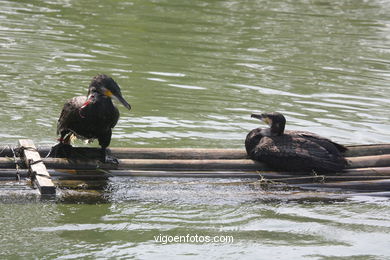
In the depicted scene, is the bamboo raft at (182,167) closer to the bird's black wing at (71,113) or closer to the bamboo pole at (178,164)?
the bamboo pole at (178,164)

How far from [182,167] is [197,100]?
12.5 ft

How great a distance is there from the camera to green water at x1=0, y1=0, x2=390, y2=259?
20.9ft

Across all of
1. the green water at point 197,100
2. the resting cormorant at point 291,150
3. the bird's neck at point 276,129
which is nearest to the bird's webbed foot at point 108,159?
the green water at point 197,100

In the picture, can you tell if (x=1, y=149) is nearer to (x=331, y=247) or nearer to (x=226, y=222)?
(x=226, y=222)

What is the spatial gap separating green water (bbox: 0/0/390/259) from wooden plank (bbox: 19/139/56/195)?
20 cm

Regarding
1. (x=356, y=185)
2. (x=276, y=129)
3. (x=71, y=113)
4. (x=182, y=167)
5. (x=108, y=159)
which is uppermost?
(x=71, y=113)

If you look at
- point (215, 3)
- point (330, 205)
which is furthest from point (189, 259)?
point (215, 3)

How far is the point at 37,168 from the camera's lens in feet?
22.0

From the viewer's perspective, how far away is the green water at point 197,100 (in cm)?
637

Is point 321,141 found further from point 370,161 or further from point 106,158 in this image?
point 106,158

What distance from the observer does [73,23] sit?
15617 mm

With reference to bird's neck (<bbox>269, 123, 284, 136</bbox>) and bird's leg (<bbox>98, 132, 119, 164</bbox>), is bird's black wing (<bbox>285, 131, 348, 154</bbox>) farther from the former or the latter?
bird's leg (<bbox>98, 132, 119, 164</bbox>)

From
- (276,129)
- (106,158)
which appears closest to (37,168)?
(106,158)

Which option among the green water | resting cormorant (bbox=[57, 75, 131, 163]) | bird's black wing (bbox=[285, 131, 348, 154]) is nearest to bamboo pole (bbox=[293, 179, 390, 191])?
the green water
